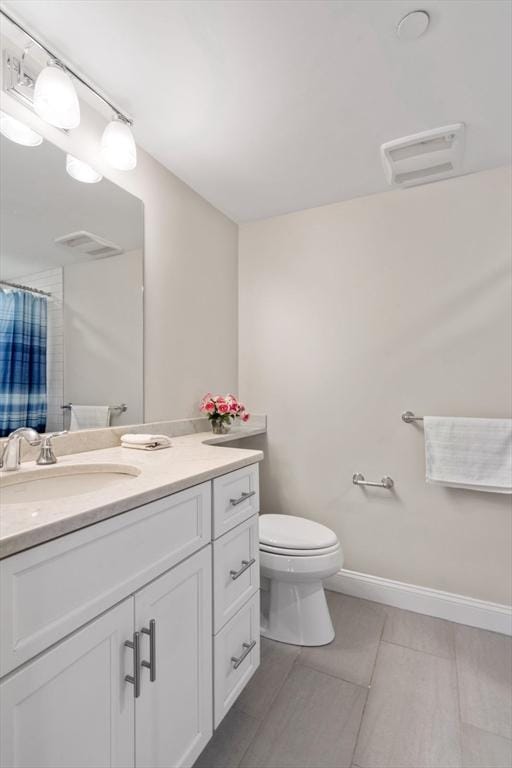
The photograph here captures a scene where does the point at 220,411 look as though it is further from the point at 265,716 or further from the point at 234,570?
the point at 265,716

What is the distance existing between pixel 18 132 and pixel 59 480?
111 centimetres

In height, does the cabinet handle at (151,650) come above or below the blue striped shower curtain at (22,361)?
below

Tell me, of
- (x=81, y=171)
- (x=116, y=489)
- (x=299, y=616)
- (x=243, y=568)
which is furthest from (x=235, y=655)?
(x=81, y=171)

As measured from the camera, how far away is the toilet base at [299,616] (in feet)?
5.26

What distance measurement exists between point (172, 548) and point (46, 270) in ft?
3.32

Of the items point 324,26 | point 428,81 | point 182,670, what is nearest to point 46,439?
point 182,670

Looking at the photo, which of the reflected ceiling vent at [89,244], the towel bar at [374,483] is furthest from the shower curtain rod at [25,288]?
the towel bar at [374,483]

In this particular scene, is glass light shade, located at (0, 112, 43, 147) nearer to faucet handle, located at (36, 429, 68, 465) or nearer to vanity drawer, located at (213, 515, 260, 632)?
faucet handle, located at (36, 429, 68, 465)

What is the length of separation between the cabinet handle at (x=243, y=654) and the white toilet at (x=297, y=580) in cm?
34

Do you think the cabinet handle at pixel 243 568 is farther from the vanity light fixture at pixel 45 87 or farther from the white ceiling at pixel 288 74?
the white ceiling at pixel 288 74

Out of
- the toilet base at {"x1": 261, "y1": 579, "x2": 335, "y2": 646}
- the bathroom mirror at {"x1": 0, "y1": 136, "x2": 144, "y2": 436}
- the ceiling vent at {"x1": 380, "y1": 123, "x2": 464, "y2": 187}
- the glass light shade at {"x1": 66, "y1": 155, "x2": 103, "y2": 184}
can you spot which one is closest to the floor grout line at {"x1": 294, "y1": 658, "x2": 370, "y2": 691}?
the toilet base at {"x1": 261, "y1": 579, "x2": 335, "y2": 646}

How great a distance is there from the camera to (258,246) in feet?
7.61

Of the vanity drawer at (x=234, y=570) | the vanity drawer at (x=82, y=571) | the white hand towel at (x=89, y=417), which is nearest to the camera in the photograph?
the vanity drawer at (x=82, y=571)

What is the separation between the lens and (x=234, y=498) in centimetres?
116
